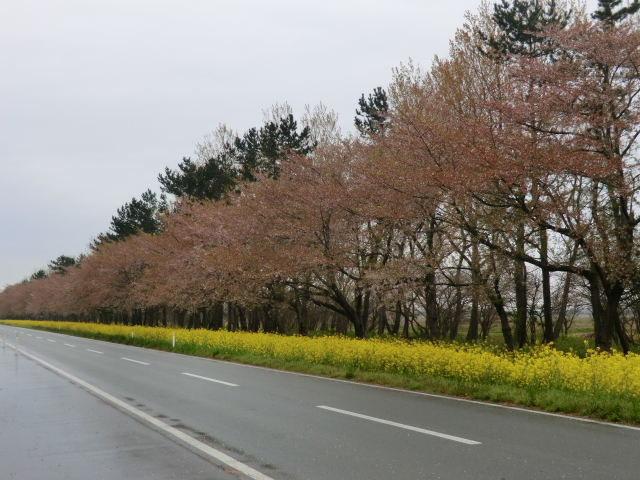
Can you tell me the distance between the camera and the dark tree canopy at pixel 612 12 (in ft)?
71.0

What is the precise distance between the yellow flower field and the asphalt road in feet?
5.45

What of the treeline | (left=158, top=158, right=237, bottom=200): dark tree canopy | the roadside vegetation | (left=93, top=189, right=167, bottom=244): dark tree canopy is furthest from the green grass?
(left=93, top=189, right=167, bottom=244): dark tree canopy

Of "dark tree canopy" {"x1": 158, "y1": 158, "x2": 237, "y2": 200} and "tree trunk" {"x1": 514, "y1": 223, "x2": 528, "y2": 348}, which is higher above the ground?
"dark tree canopy" {"x1": 158, "y1": 158, "x2": 237, "y2": 200}

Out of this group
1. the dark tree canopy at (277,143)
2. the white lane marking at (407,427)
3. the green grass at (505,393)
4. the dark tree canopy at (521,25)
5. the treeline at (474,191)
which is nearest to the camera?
the white lane marking at (407,427)

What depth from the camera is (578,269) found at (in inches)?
644

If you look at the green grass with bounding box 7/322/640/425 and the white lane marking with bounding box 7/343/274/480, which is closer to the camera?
the white lane marking with bounding box 7/343/274/480

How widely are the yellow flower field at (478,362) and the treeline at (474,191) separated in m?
3.50

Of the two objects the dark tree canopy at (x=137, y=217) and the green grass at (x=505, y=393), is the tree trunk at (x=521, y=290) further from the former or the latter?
the dark tree canopy at (x=137, y=217)

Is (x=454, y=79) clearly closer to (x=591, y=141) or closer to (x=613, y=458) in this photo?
(x=591, y=141)

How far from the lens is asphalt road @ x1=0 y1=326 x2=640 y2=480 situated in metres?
5.69

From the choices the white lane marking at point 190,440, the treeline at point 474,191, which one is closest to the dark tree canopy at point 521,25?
the treeline at point 474,191

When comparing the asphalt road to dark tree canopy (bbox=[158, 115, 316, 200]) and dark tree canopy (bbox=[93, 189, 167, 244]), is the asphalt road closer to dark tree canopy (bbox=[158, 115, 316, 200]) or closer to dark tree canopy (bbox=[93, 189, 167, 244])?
dark tree canopy (bbox=[158, 115, 316, 200])

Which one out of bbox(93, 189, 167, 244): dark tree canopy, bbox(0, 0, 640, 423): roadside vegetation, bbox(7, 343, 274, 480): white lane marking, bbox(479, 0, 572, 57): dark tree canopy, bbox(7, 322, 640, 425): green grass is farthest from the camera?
bbox(93, 189, 167, 244): dark tree canopy

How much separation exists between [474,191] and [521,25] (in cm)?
1013
